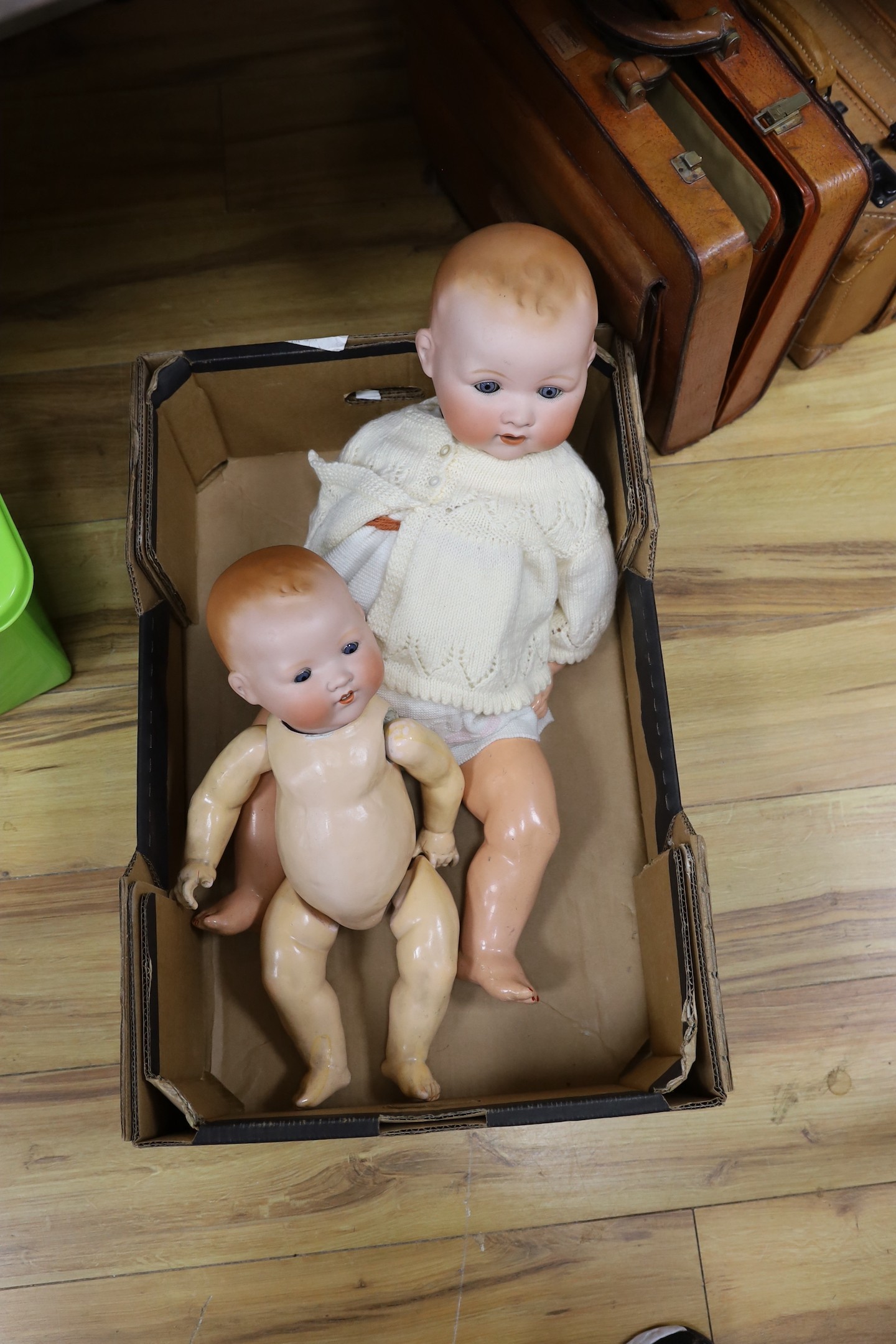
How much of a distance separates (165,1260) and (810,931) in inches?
26.5

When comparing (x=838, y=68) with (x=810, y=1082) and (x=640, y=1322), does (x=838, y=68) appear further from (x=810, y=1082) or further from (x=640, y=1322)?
(x=640, y=1322)

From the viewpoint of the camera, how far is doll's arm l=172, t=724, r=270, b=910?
0.86 m

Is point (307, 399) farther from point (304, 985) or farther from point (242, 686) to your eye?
point (304, 985)

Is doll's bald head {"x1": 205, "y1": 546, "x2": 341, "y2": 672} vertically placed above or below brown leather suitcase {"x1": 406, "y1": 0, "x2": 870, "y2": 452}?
below

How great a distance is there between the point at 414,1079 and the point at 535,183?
808 millimetres

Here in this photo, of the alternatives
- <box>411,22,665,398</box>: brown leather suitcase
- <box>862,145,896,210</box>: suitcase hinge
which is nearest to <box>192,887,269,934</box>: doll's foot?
<box>411,22,665,398</box>: brown leather suitcase

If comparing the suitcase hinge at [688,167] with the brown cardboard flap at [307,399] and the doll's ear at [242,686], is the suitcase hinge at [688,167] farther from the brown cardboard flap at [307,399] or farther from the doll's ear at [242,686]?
the doll's ear at [242,686]

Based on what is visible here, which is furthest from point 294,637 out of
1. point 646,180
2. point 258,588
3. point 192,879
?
point 646,180

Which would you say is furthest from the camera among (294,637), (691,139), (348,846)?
(691,139)

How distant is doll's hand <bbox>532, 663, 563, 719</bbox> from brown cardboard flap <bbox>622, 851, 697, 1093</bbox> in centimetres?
17

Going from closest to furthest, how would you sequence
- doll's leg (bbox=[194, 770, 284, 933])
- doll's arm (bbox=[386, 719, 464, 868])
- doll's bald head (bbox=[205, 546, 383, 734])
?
doll's bald head (bbox=[205, 546, 383, 734])
doll's arm (bbox=[386, 719, 464, 868])
doll's leg (bbox=[194, 770, 284, 933])

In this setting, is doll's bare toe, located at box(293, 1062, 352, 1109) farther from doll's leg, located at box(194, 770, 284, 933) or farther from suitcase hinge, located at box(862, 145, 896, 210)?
suitcase hinge, located at box(862, 145, 896, 210)

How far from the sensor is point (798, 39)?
96cm

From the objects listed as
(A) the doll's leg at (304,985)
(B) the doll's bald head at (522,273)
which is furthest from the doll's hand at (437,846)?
(B) the doll's bald head at (522,273)
